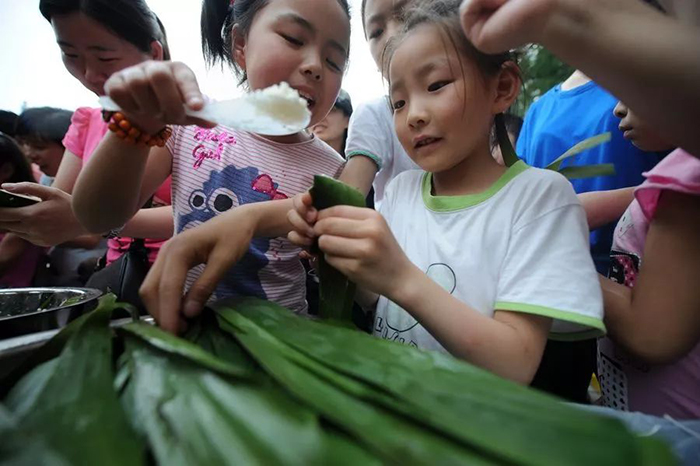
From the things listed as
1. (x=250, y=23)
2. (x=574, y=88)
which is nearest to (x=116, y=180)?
(x=250, y=23)

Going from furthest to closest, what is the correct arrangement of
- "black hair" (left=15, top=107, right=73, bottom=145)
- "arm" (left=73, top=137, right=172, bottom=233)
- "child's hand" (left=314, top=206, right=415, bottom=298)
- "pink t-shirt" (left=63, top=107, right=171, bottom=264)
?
1. "black hair" (left=15, top=107, right=73, bottom=145)
2. "pink t-shirt" (left=63, top=107, right=171, bottom=264)
3. "arm" (left=73, top=137, right=172, bottom=233)
4. "child's hand" (left=314, top=206, right=415, bottom=298)

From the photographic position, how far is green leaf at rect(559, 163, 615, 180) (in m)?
0.66

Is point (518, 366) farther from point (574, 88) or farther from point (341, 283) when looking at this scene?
point (574, 88)

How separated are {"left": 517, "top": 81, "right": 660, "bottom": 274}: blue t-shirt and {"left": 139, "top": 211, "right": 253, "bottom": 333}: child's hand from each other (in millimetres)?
827

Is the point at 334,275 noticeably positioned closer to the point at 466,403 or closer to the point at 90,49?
the point at 466,403

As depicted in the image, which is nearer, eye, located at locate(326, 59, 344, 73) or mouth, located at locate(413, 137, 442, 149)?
mouth, located at locate(413, 137, 442, 149)

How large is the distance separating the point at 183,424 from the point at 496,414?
0.75 ft

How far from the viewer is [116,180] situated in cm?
65

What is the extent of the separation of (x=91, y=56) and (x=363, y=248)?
98 cm

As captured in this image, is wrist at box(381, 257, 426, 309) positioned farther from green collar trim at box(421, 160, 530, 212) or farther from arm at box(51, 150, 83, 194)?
arm at box(51, 150, 83, 194)

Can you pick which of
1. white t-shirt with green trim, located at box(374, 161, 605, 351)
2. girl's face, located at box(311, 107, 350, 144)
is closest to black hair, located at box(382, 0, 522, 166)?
white t-shirt with green trim, located at box(374, 161, 605, 351)

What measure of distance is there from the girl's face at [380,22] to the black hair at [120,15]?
589 mm

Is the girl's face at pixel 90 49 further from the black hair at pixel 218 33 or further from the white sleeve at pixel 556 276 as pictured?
the white sleeve at pixel 556 276

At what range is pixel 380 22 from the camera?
1077 millimetres
